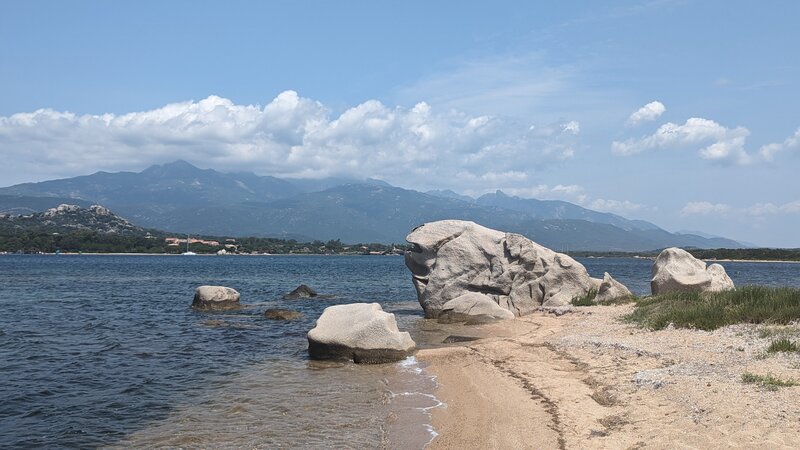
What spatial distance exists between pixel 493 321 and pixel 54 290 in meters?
41.6

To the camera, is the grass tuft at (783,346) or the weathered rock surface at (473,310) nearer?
the grass tuft at (783,346)

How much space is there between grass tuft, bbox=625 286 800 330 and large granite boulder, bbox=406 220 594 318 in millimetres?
9318

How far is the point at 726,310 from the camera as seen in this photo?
64.6ft

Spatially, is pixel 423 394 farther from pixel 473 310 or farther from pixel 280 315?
pixel 280 315

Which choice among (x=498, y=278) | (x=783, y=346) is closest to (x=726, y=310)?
(x=783, y=346)

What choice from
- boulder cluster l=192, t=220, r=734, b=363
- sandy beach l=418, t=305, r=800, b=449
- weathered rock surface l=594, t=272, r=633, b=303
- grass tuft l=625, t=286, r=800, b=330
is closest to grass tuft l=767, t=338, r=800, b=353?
sandy beach l=418, t=305, r=800, b=449

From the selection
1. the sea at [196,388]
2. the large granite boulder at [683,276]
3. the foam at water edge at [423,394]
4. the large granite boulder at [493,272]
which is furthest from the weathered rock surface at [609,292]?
Answer: the foam at water edge at [423,394]

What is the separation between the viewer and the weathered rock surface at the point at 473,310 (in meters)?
29.8

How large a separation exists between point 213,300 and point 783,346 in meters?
32.1

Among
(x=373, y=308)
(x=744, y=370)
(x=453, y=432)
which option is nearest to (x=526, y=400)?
(x=453, y=432)

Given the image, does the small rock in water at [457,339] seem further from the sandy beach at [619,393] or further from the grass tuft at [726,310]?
the grass tuft at [726,310]

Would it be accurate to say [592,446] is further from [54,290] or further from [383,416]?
[54,290]

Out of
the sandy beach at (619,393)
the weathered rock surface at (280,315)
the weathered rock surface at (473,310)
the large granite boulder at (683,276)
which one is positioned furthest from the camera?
the weathered rock surface at (280,315)

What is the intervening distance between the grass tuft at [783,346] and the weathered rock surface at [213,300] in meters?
31.6
